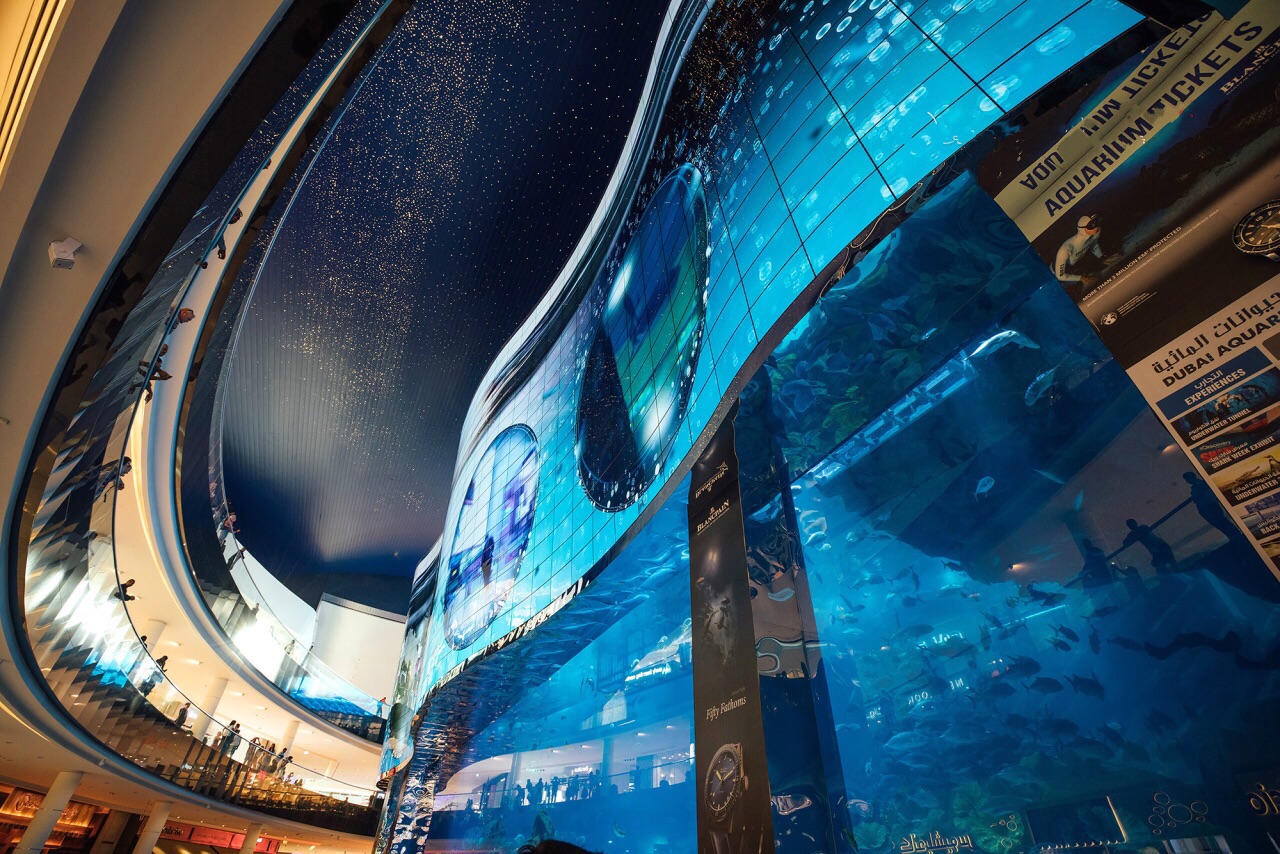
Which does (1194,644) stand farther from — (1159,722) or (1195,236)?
(1195,236)

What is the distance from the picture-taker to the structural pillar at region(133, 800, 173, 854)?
55.3 feet

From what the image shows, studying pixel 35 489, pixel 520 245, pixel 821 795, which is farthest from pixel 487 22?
pixel 821 795

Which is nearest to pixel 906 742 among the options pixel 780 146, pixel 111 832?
pixel 780 146

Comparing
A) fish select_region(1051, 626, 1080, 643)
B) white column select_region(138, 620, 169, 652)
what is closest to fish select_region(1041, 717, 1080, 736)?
fish select_region(1051, 626, 1080, 643)

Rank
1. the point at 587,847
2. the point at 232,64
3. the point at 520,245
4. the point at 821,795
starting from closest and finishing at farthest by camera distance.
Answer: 1. the point at 232,64
2. the point at 821,795
3. the point at 587,847
4. the point at 520,245

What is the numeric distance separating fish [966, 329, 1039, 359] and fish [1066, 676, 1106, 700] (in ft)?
11.5

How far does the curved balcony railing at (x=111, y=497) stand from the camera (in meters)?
4.52

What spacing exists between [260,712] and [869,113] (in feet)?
98.8

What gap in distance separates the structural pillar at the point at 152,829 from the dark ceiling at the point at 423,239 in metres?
11.3

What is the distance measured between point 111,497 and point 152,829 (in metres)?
15.1

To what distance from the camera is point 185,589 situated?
15.9m

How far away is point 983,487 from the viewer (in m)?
7.22

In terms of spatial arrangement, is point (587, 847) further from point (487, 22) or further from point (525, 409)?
point (487, 22)

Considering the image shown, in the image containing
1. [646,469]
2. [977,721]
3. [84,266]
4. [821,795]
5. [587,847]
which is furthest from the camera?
[587,847]
